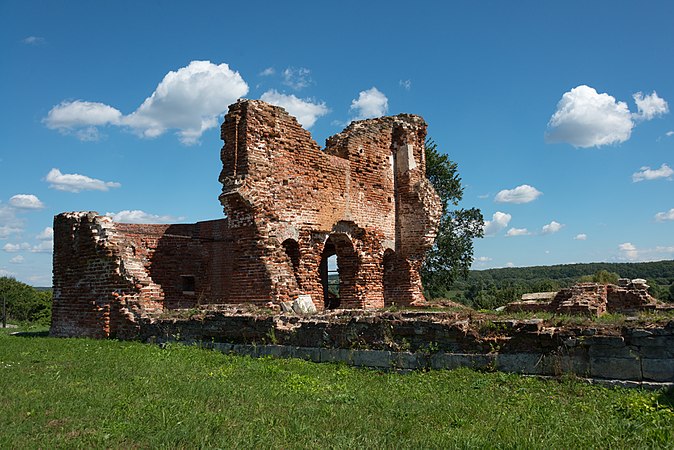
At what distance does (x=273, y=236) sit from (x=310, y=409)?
766 cm

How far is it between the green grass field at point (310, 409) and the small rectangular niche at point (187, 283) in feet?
30.3

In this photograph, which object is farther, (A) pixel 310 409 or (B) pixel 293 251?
(B) pixel 293 251

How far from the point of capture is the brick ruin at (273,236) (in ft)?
40.5

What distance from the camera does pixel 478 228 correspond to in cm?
2661

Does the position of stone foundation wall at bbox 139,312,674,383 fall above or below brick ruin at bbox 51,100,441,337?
below

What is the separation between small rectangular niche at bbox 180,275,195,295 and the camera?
55.1 ft

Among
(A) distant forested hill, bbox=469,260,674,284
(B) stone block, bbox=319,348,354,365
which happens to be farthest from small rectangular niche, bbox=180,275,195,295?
(A) distant forested hill, bbox=469,260,674,284

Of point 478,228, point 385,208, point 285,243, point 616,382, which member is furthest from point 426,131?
point 616,382

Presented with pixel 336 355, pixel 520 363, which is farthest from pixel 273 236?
pixel 520 363

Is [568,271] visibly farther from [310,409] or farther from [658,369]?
[310,409]

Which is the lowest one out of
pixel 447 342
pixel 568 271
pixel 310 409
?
pixel 310 409

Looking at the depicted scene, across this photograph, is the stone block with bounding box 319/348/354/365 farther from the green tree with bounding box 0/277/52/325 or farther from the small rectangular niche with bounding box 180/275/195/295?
the green tree with bounding box 0/277/52/325

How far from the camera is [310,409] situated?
5.25 meters

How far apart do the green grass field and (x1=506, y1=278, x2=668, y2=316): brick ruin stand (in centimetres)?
924
